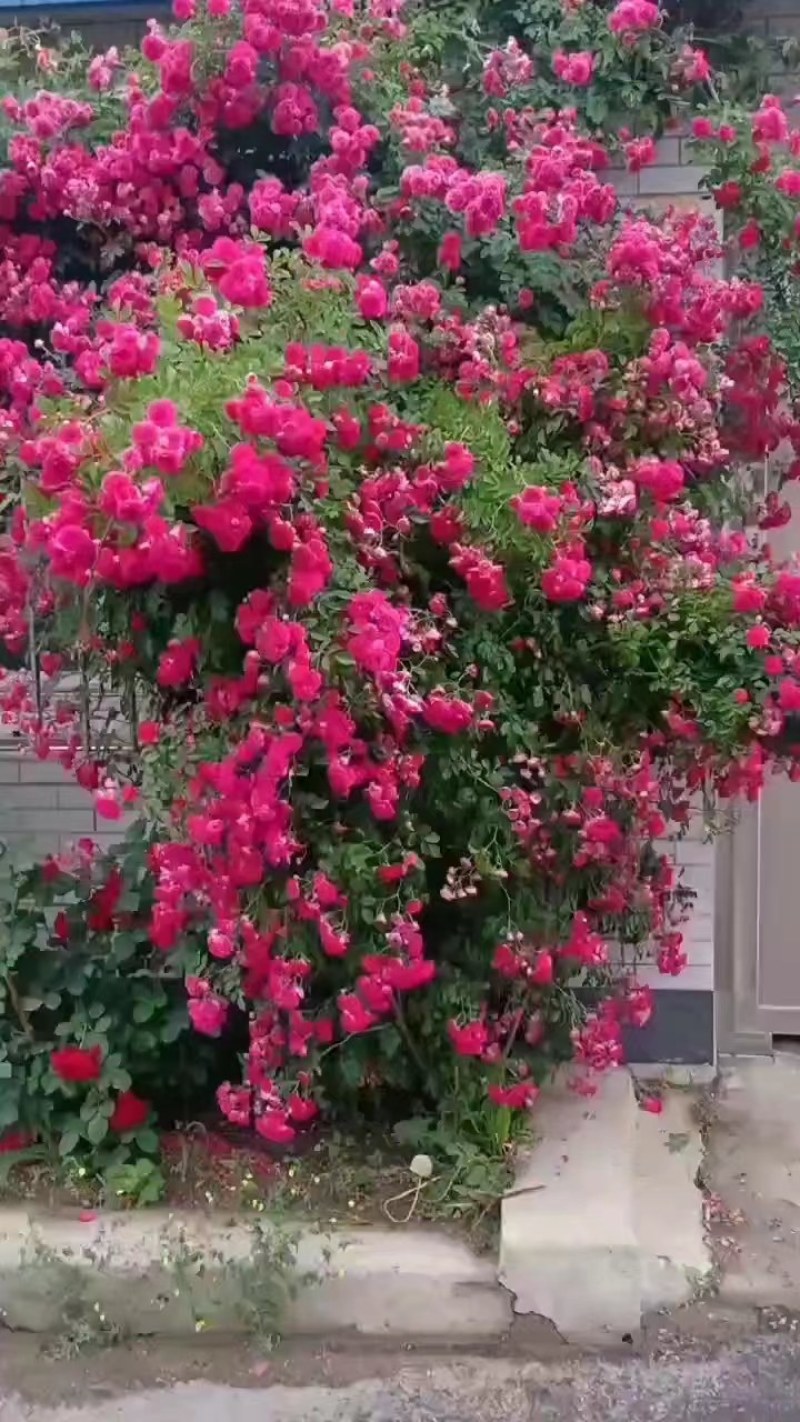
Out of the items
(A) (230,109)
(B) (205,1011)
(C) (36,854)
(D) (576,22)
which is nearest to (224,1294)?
(B) (205,1011)

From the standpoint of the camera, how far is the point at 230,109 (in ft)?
12.2

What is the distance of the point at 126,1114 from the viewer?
3584mm

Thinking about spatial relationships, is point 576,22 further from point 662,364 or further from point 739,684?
point 739,684

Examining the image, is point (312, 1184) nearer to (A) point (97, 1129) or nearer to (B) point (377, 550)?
(A) point (97, 1129)

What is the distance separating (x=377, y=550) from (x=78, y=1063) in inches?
56.6

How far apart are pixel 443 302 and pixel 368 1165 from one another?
2.08 m

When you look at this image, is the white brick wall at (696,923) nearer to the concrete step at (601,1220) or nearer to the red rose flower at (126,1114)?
the concrete step at (601,1220)

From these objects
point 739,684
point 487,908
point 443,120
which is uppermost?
point 443,120

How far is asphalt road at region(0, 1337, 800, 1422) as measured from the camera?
9.95 ft

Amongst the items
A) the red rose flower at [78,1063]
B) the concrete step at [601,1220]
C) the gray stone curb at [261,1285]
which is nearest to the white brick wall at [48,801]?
the red rose flower at [78,1063]

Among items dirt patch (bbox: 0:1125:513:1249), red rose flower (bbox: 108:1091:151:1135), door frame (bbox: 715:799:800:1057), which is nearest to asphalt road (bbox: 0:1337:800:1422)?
dirt patch (bbox: 0:1125:513:1249)

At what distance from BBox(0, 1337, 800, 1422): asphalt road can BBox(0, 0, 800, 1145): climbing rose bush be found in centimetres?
54

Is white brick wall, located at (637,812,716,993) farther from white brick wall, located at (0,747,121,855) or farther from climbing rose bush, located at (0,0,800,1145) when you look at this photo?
white brick wall, located at (0,747,121,855)

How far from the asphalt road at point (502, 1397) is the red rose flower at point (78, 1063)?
700 mm
